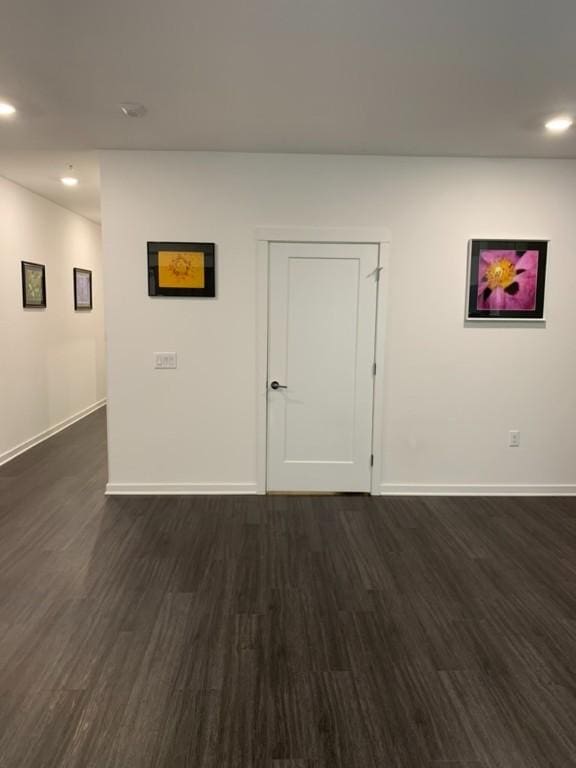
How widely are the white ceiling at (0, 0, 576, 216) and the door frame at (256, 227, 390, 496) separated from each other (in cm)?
60

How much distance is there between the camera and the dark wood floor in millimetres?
1755

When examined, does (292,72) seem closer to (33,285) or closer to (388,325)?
(388,325)

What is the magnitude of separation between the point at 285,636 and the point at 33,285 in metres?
4.49

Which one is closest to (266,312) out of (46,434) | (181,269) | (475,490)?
(181,269)

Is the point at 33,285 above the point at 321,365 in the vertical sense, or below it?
above

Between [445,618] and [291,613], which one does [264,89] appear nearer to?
[291,613]

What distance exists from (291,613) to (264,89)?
2706 mm

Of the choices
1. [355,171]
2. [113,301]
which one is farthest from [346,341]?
[113,301]

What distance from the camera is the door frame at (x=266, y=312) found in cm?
379

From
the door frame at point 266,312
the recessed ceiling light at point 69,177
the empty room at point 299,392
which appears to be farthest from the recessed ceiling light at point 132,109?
the recessed ceiling light at point 69,177

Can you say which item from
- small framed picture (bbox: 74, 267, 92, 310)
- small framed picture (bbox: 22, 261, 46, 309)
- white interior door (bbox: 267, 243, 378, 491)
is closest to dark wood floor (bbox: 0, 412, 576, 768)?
white interior door (bbox: 267, 243, 378, 491)

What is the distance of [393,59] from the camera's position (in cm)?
227

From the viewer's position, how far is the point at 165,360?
3898mm

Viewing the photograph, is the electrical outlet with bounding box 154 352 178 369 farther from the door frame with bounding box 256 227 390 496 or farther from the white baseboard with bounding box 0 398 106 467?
the white baseboard with bounding box 0 398 106 467
